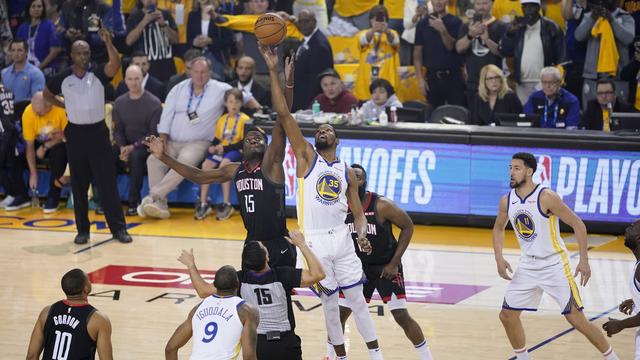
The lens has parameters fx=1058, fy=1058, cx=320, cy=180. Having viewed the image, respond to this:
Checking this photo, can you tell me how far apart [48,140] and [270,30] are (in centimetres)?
754

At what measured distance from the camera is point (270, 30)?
28.6ft

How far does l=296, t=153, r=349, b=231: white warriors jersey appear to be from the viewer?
833 centimetres

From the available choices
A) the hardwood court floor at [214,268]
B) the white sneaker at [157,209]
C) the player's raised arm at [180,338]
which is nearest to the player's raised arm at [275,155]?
the hardwood court floor at [214,268]

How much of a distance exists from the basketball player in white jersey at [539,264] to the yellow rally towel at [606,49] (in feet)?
23.2

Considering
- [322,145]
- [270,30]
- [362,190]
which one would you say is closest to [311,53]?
[270,30]

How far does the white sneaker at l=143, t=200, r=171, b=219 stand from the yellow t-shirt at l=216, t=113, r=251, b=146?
1.22 metres

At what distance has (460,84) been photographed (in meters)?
15.9

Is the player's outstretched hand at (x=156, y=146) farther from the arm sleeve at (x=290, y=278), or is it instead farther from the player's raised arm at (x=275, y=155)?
the arm sleeve at (x=290, y=278)

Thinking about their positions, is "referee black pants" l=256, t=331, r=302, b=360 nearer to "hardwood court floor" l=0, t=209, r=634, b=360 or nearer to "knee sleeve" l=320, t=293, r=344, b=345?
"knee sleeve" l=320, t=293, r=344, b=345

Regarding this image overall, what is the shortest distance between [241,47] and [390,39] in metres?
2.47

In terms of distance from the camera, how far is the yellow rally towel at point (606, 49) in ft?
49.2

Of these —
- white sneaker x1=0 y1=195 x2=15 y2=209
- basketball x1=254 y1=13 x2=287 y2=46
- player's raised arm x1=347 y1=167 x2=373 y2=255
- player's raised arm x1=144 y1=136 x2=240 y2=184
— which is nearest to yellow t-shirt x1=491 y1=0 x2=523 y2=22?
white sneaker x1=0 y1=195 x2=15 y2=209

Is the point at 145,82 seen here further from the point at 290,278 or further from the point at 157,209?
the point at 290,278

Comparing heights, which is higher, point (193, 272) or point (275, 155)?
point (275, 155)
